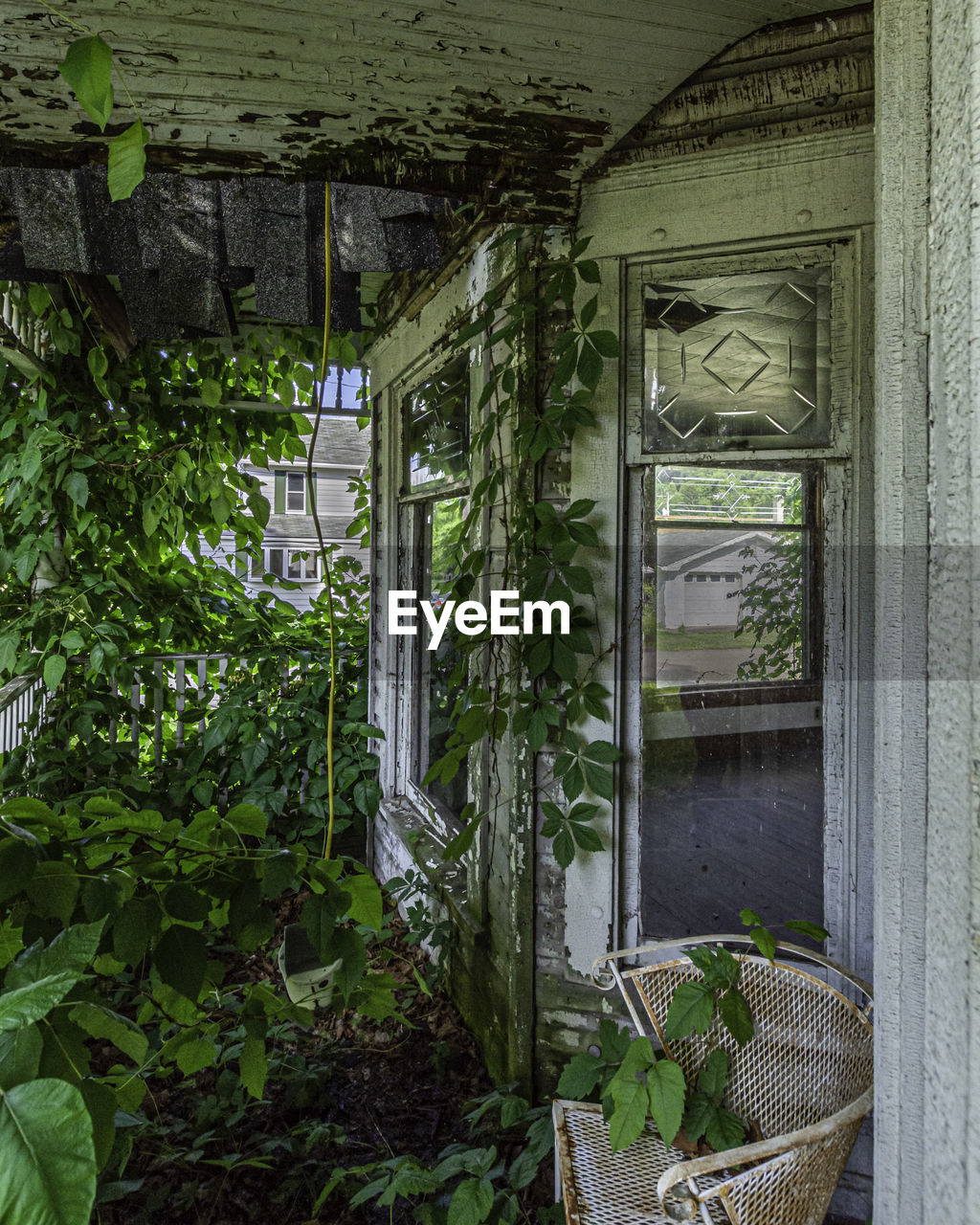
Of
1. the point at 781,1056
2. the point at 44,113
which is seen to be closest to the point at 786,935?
the point at 781,1056


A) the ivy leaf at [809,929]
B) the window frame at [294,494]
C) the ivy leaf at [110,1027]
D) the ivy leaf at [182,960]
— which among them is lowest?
the ivy leaf at [809,929]

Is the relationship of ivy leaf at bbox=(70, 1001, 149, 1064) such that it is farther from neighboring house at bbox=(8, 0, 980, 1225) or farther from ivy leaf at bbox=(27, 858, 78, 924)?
neighboring house at bbox=(8, 0, 980, 1225)

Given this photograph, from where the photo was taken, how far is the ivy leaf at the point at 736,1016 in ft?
4.99

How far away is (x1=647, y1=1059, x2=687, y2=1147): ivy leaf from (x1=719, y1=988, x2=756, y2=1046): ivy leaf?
0.47 feet

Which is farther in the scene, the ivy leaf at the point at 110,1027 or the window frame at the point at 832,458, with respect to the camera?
the window frame at the point at 832,458

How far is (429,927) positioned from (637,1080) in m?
A: 1.55

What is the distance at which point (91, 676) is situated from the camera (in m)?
3.63

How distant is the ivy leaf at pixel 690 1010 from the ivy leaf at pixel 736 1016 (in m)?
0.04

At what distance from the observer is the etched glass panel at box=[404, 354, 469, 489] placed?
303 centimetres

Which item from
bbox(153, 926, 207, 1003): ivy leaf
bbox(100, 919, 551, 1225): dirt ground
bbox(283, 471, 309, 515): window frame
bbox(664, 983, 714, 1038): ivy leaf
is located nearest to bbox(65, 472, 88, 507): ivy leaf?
bbox(100, 919, 551, 1225): dirt ground

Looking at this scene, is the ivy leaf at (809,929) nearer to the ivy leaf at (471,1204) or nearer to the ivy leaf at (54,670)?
the ivy leaf at (471,1204)

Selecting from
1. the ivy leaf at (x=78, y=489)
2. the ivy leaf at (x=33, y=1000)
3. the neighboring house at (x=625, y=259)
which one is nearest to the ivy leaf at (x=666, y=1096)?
the neighboring house at (x=625, y=259)

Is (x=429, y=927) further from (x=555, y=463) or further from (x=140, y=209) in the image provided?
(x=140, y=209)

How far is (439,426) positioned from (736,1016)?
2498 mm
